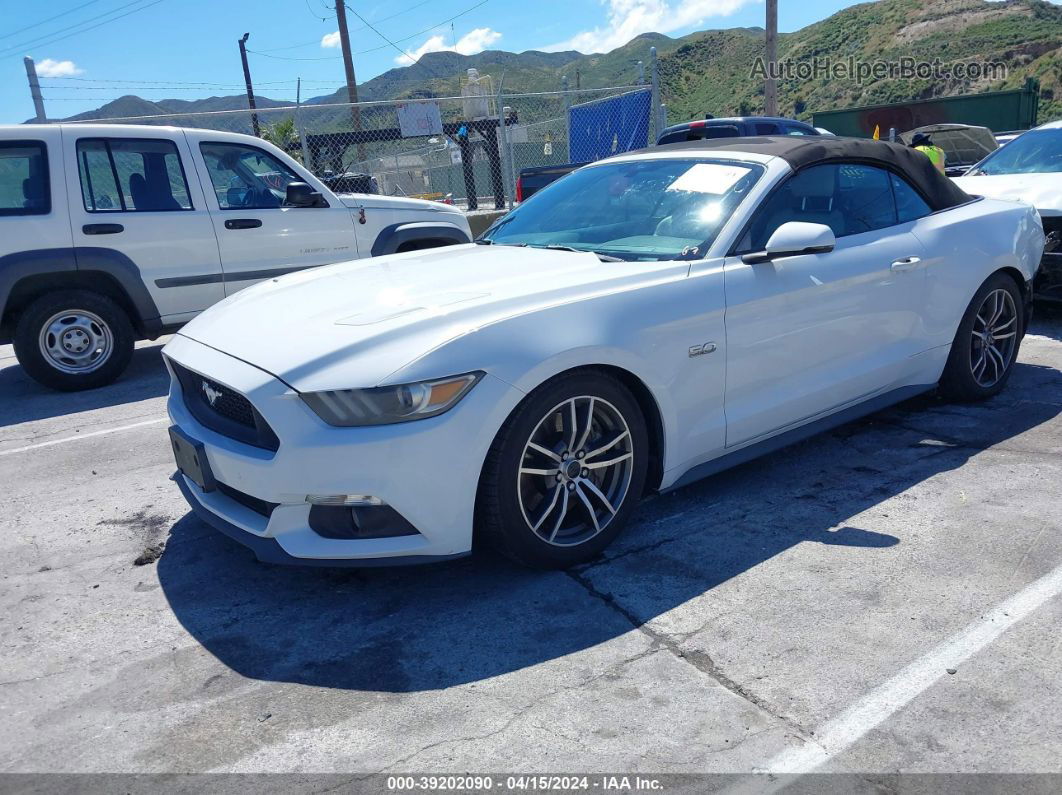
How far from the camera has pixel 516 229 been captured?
4.69 metres

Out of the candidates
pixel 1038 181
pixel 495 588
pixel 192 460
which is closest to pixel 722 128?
pixel 1038 181

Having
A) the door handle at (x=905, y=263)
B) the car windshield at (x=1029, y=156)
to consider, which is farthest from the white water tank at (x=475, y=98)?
the door handle at (x=905, y=263)

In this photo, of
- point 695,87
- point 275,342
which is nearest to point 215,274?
point 275,342

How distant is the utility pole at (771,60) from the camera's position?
21.5m

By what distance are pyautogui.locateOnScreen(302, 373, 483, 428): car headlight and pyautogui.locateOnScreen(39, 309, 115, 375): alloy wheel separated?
455 cm

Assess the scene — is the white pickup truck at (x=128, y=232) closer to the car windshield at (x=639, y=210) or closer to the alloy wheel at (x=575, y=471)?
the car windshield at (x=639, y=210)

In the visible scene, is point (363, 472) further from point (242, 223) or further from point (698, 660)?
point (242, 223)

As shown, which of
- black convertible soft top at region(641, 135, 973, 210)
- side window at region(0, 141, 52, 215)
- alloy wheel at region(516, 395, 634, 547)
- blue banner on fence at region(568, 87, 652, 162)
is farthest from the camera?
blue banner on fence at region(568, 87, 652, 162)

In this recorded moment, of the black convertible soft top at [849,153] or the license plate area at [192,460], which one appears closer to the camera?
the license plate area at [192,460]

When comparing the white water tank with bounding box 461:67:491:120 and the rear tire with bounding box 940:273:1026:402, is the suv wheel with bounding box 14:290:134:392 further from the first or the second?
the white water tank with bounding box 461:67:491:120

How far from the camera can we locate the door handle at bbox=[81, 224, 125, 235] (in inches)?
260

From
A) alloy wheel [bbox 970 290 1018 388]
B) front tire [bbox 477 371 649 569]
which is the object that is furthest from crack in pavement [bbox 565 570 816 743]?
alloy wheel [bbox 970 290 1018 388]

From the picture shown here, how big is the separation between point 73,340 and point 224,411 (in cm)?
401

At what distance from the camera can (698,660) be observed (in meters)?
2.85
